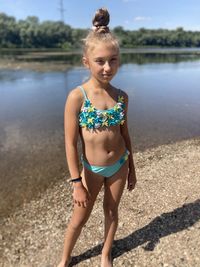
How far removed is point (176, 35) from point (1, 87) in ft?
385

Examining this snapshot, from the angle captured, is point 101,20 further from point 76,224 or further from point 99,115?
point 76,224

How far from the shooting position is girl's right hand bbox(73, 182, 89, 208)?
3129 mm

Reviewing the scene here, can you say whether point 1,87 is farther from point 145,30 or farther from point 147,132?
point 145,30

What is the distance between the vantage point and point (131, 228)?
4.62 meters

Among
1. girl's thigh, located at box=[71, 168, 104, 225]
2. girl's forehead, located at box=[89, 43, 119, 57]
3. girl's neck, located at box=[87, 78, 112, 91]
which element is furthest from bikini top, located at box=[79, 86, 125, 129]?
girl's thigh, located at box=[71, 168, 104, 225]

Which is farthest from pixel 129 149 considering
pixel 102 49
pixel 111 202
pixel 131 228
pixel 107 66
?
pixel 131 228

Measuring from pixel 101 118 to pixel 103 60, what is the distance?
57 cm

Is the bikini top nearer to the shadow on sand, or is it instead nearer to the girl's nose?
the girl's nose

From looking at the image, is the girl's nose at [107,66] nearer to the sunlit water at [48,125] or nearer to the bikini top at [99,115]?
the bikini top at [99,115]

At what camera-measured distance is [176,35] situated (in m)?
125

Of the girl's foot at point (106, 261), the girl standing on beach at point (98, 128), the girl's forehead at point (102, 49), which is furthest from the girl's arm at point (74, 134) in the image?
the girl's foot at point (106, 261)

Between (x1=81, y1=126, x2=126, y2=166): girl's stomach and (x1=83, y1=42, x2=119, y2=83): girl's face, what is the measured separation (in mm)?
560

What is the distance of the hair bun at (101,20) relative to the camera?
9.53 ft

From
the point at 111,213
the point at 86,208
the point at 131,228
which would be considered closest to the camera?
the point at 86,208
